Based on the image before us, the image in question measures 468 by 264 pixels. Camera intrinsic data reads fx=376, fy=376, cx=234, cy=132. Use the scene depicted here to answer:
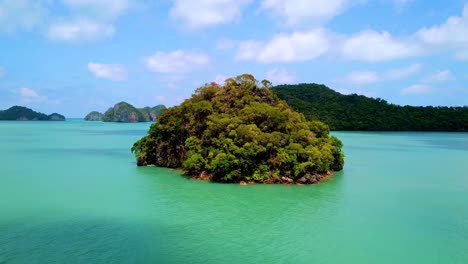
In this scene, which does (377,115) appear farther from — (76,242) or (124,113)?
(124,113)

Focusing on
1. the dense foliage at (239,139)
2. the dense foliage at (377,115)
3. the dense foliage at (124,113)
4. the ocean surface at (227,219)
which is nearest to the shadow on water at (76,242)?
the ocean surface at (227,219)

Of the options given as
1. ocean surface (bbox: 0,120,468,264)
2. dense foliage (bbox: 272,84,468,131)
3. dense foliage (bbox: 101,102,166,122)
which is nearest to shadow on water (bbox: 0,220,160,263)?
ocean surface (bbox: 0,120,468,264)

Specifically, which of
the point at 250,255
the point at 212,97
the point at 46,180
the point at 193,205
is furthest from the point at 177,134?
the point at 250,255

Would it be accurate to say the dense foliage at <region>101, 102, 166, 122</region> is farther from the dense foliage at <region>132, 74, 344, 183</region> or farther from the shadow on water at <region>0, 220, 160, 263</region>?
the shadow on water at <region>0, 220, 160, 263</region>

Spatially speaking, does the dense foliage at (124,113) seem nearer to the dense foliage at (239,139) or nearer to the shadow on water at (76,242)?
the dense foliage at (239,139)

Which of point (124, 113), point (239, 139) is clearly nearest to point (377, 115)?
point (239, 139)

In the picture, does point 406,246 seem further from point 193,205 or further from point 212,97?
point 212,97
